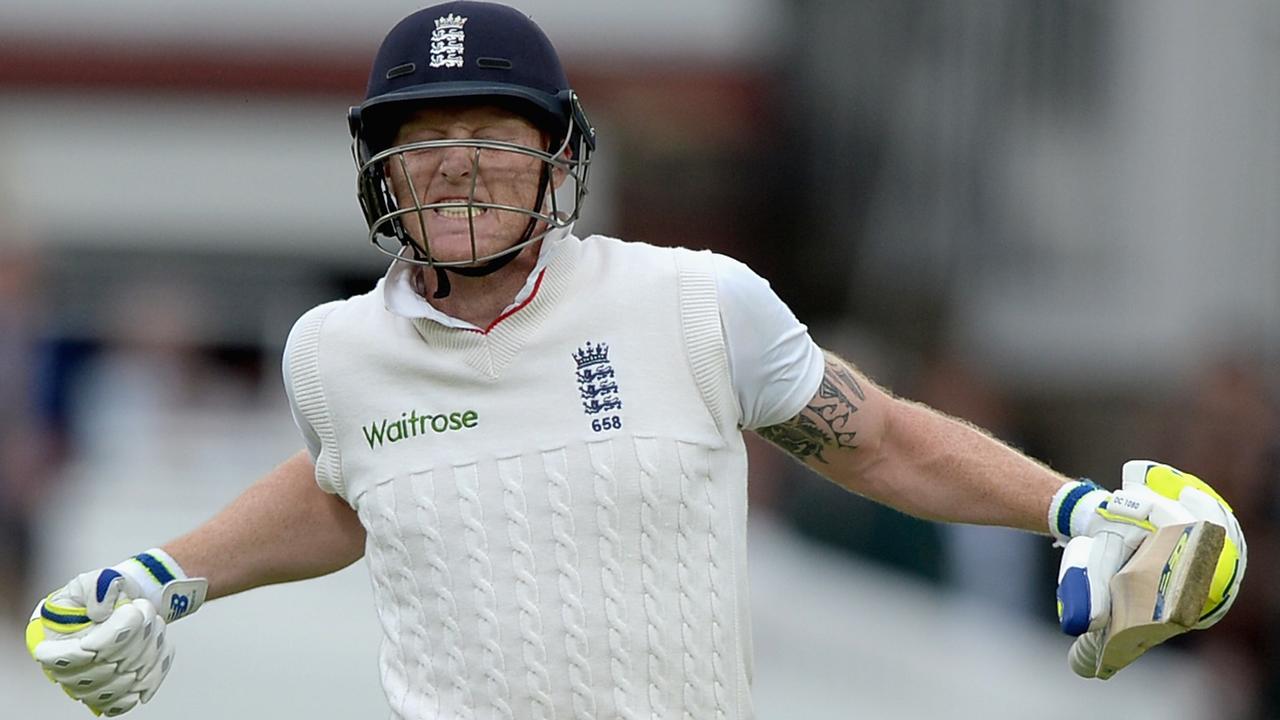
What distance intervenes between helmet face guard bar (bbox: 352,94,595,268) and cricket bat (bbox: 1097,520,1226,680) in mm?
1067

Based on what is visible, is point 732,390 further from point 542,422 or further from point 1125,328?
point 1125,328

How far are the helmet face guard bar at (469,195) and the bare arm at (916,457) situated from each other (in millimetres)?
540

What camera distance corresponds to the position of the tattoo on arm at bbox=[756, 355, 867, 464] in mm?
3709

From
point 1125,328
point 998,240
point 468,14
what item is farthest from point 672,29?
point 468,14

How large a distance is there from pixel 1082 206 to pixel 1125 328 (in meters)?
0.85

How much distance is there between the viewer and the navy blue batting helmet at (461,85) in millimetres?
3623

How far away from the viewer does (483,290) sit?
3734 mm

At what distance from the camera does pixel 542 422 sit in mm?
3582

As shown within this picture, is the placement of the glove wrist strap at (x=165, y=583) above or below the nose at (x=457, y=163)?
below

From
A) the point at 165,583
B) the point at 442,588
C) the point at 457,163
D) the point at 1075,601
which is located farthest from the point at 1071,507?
the point at 165,583

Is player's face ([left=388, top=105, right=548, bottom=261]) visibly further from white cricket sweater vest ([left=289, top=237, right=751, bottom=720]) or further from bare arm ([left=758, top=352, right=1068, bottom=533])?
bare arm ([left=758, top=352, right=1068, bottom=533])

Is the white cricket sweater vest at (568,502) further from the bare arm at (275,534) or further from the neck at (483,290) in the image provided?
the bare arm at (275,534)

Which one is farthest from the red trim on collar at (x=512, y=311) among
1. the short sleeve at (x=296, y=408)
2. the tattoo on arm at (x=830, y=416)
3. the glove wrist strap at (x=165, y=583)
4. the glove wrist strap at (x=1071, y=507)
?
the glove wrist strap at (x=1071, y=507)

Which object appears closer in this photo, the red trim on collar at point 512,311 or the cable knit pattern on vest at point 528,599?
the cable knit pattern on vest at point 528,599
